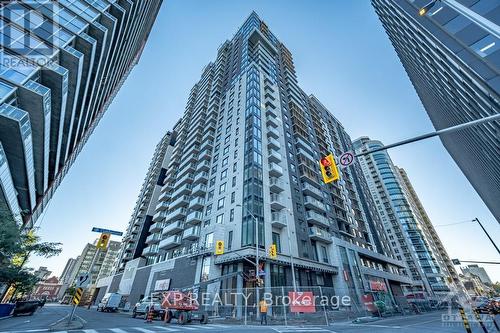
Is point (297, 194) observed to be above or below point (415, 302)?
above

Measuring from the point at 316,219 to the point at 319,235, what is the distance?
8.84ft

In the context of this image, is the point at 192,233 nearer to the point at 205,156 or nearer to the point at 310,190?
the point at 205,156

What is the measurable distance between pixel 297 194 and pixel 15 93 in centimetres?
3606

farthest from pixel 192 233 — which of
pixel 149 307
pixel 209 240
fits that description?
pixel 149 307

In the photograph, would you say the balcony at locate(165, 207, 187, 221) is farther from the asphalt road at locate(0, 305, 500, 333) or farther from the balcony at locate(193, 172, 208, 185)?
the asphalt road at locate(0, 305, 500, 333)

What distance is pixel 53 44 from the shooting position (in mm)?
21484

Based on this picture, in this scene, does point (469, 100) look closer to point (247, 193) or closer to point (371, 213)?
point (247, 193)

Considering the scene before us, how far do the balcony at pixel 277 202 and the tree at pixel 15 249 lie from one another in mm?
26301

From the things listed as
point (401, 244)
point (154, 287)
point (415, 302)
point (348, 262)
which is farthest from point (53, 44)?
point (401, 244)

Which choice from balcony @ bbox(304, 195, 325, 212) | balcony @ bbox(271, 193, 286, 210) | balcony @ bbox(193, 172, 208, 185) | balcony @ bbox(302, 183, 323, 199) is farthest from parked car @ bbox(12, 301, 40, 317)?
balcony @ bbox(302, 183, 323, 199)

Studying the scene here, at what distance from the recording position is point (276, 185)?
3428cm

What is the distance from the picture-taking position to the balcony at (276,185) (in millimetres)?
34312

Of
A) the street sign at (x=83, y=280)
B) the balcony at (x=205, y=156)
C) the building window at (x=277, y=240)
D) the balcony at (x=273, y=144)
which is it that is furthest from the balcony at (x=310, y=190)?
the street sign at (x=83, y=280)

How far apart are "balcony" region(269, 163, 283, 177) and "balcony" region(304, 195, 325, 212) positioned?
6.74 metres
